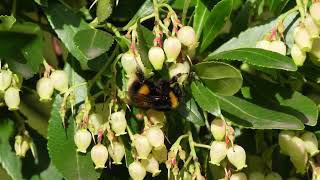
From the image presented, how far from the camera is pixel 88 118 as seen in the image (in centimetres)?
202

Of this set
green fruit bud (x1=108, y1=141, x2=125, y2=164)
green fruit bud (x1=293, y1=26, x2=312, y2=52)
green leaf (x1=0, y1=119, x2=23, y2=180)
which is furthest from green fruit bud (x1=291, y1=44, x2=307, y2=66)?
green leaf (x1=0, y1=119, x2=23, y2=180)

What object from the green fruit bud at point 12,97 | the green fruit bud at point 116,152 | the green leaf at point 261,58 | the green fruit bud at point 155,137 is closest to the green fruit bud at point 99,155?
the green fruit bud at point 116,152

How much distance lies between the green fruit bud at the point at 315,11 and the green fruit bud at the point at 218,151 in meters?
0.35

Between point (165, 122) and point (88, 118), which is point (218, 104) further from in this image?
point (88, 118)

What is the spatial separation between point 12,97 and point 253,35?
0.62 metres

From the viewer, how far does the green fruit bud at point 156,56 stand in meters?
1.87

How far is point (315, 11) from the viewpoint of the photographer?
1909 mm

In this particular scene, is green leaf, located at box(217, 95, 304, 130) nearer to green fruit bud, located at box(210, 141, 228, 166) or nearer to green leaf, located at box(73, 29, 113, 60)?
green fruit bud, located at box(210, 141, 228, 166)

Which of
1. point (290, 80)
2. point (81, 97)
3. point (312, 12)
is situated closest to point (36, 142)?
point (81, 97)

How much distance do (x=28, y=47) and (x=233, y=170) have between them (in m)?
0.58

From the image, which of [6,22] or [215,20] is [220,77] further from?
[6,22]

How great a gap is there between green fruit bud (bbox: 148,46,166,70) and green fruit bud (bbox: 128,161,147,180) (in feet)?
0.82

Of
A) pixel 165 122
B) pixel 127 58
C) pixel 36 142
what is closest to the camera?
pixel 127 58

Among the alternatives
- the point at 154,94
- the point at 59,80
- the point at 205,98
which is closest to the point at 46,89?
the point at 59,80
